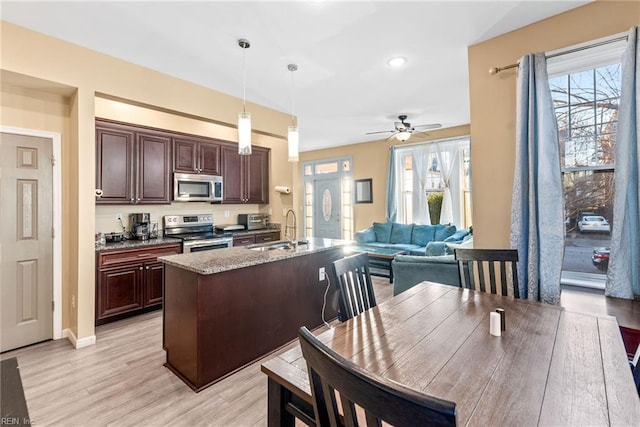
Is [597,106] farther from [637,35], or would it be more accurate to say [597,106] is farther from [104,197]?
[104,197]

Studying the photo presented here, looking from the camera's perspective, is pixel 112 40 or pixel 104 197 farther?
pixel 104 197

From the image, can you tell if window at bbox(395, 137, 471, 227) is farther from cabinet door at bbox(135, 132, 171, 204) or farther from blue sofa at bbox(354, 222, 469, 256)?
cabinet door at bbox(135, 132, 171, 204)

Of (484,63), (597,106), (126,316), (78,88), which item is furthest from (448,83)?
(126,316)

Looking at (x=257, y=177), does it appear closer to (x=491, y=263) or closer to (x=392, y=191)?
(x=392, y=191)

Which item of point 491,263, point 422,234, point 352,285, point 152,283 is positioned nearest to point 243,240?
point 152,283

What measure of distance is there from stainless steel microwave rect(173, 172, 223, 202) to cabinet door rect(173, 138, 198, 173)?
105mm

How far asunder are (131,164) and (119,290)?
1.58 metres

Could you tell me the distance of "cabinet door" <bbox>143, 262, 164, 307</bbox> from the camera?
356cm

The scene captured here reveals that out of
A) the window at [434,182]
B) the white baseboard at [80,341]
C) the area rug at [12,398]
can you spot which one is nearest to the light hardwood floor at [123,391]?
the white baseboard at [80,341]

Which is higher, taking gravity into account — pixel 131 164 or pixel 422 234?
pixel 131 164

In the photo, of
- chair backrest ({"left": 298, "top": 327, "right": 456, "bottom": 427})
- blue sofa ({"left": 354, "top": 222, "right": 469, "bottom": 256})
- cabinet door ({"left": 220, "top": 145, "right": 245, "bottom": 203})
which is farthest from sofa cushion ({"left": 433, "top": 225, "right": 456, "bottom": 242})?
chair backrest ({"left": 298, "top": 327, "right": 456, "bottom": 427})

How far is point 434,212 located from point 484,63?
3628mm

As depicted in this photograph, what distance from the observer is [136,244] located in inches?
137

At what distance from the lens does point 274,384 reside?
1.11 metres
